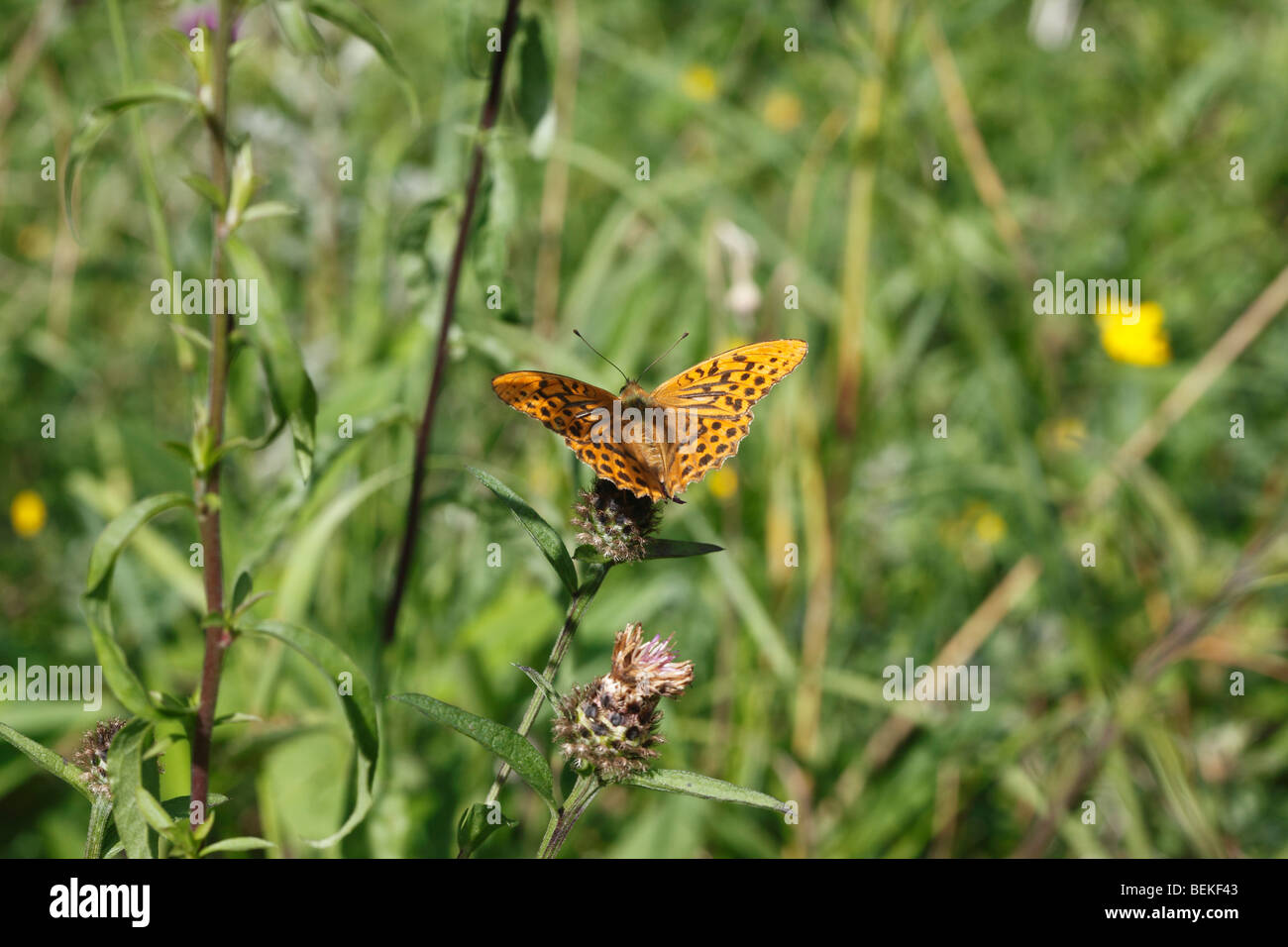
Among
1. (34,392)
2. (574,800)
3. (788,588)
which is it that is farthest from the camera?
(34,392)

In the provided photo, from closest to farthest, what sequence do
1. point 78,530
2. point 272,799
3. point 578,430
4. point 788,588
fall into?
point 578,430, point 272,799, point 788,588, point 78,530

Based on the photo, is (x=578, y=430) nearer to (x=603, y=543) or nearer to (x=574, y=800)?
(x=603, y=543)

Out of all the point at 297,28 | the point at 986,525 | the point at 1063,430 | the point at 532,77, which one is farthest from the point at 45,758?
the point at 1063,430

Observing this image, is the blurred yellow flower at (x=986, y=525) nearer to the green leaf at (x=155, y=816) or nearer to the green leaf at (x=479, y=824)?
the green leaf at (x=479, y=824)

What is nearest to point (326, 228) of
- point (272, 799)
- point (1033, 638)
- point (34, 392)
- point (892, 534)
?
point (34, 392)

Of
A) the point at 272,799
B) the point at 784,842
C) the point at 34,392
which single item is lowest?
the point at 784,842

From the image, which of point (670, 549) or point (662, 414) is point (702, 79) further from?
point (670, 549)

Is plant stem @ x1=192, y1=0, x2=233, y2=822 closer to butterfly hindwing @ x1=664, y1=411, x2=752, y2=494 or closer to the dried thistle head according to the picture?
the dried thistle head
